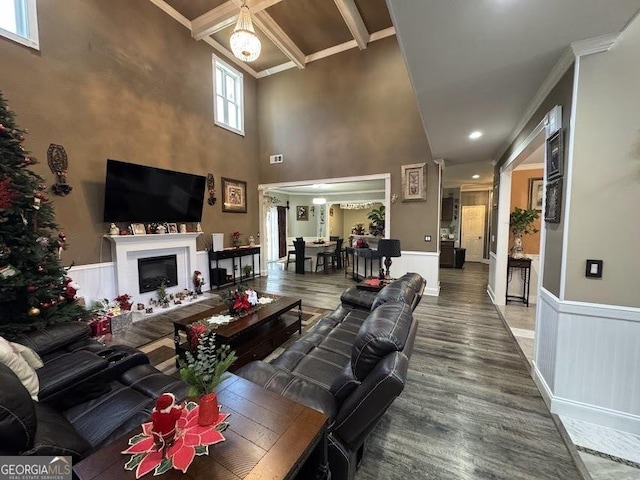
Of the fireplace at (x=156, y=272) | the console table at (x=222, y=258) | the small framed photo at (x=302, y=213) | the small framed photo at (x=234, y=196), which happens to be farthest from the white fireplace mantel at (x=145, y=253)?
the small framed photo at (x=302, y=213)

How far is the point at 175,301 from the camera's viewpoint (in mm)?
4805

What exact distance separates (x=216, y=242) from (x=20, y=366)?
4.60m

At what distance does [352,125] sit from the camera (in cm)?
611

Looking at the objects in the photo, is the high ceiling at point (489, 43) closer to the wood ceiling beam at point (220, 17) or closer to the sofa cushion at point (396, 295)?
the sofa cushion at point (396, 295)

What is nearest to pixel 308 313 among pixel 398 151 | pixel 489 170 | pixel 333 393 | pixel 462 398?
pixel 462 398

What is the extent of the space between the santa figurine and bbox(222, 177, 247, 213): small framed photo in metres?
5.64

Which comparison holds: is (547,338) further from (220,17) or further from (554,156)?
(220,17)

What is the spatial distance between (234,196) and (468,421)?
6005 millimetres

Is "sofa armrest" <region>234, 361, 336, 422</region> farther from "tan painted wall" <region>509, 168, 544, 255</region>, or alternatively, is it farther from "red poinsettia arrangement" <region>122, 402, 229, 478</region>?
"tan painted wall" <region>509, 168, 544, 255</region>

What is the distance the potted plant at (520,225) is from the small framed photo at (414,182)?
1.56 meters

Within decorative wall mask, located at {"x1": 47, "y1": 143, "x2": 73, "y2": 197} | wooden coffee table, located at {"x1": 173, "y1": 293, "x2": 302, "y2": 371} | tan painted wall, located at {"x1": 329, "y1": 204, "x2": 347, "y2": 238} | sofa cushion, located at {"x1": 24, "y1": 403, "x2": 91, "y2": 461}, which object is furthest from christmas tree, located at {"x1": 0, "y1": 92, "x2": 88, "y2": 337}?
tan painted wall, located at {"x1": 329, "y1": 204, "x2": 347, "y2": 238}

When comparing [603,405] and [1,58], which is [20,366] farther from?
[1,58]

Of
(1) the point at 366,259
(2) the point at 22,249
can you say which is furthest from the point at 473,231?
(2) the point at 22,249

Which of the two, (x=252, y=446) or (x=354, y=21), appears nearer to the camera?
(x=252, y=446)
